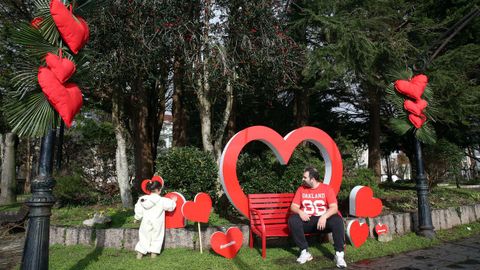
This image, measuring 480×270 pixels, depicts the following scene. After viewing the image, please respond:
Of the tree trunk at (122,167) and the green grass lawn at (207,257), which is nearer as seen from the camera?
the green grass lawn at (207,257)

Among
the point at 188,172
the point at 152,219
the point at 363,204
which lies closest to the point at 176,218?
the point at 152,219

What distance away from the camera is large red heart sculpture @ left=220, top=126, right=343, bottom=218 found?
20.6ft

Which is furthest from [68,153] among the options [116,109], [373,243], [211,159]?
[373,243]

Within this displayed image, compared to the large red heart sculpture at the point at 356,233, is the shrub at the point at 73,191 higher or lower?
higher

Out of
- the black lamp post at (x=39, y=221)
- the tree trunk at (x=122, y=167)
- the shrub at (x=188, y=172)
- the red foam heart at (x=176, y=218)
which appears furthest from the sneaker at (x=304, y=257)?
the tree trunk at (x=122, y=167)

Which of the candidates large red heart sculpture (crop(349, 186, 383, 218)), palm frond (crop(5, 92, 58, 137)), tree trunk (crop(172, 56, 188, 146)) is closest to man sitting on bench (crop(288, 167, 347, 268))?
large red heart sculpture (crop(349, 186, 383, 218))

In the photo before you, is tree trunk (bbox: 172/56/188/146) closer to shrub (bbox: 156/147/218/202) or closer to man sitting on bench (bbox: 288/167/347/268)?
shrub (bbox: 156/147/218/202)

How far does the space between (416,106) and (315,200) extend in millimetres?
3309

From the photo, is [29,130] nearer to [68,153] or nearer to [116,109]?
[116,109]

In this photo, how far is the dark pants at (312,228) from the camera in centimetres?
548

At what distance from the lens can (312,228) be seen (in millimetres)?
5777

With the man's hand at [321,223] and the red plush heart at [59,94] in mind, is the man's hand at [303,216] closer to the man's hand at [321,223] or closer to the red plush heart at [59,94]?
the man's hand at [321,223]

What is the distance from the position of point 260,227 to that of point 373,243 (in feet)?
7.45

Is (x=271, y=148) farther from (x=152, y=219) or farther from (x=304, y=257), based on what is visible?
(x=152, y=219)
